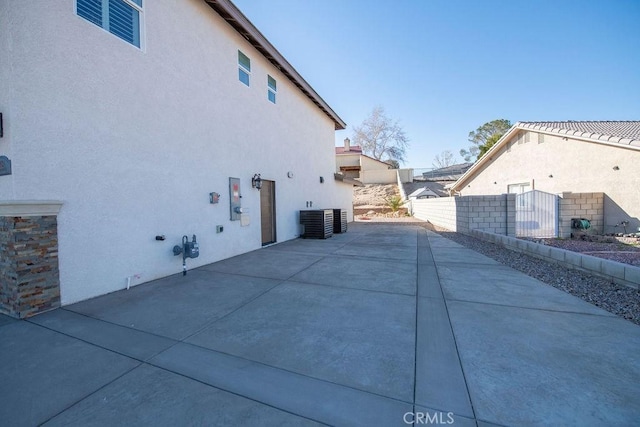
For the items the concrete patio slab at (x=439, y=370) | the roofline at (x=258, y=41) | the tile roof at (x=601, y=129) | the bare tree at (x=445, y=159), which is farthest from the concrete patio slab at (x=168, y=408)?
the bare tree at (x=445, y=159)

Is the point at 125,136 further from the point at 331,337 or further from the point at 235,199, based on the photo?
the point at 331,337

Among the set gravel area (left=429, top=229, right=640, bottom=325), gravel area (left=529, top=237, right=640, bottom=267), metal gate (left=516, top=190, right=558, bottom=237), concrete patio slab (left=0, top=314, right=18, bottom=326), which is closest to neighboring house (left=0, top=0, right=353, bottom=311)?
concrete patio slab (left=0, top=314, right=18, bottom=326)

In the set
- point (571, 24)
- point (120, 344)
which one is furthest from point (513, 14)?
point (120, 344)

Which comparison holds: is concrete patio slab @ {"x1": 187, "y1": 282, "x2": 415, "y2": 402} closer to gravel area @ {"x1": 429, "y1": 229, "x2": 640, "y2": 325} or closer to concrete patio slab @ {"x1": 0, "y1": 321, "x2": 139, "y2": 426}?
concrete patio slab @ {"x1": 0, "y1": 321, "x2": 139, "y2": 426}

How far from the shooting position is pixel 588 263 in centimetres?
454

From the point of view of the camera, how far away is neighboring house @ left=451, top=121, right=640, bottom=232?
976 cm

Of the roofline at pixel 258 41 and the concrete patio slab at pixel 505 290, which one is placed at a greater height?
the roofline at pixel 258 41

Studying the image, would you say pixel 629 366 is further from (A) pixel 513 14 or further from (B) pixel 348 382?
(A) pixel 513 14

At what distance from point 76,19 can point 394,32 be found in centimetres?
1057

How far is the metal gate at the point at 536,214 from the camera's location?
9.41m

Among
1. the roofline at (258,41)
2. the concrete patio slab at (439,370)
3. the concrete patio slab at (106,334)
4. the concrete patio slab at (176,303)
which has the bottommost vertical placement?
the concrete patio slab at (106,334)

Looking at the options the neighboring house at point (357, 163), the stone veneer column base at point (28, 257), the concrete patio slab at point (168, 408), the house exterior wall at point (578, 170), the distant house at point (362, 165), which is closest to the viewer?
the concrete patio slab at point (168, 408)

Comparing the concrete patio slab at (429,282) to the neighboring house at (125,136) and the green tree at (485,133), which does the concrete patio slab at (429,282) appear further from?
the green tree at (485,133)

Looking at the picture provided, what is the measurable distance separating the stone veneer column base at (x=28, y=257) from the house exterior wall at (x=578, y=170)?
53.4 feet
